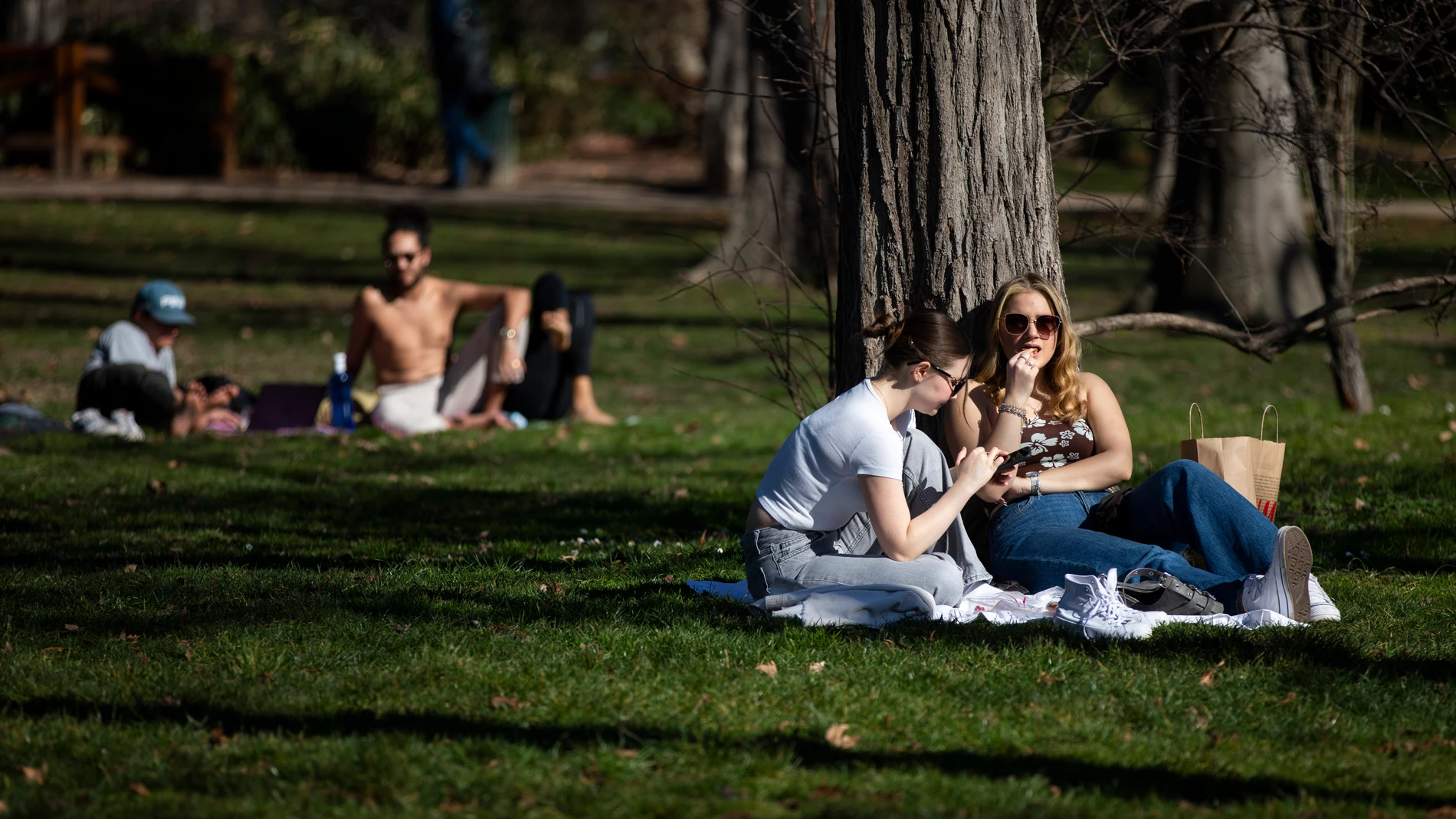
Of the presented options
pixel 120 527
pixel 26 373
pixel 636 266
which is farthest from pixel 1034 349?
pixel 636 266

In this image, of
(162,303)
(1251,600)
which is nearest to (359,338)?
(162,303)

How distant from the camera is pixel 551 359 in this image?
993 cm

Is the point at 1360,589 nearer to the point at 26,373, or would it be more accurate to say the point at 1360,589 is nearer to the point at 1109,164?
the point at 26,373

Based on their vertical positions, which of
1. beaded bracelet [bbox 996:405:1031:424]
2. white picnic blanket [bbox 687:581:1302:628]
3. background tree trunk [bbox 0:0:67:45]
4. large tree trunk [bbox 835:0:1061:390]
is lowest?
white picnic blanket [bbox 687:581:1302:628]

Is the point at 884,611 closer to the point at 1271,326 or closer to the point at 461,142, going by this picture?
the point at 1271,326

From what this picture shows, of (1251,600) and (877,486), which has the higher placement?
(877,486)

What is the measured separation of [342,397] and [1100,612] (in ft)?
20.3

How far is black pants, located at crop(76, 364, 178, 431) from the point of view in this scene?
888 cm

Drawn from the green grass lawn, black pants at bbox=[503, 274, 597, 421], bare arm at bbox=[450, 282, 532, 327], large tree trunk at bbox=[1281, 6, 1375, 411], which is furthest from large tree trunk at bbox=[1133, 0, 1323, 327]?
bare arm at bbox=[450, 282, 532, 327]

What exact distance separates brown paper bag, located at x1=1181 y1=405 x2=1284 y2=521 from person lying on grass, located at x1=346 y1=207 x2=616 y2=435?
5.30 metres

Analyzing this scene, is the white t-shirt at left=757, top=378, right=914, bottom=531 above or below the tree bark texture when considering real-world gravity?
below

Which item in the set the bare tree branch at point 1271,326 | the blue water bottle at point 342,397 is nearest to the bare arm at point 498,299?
the blue water bottle at point 342,397

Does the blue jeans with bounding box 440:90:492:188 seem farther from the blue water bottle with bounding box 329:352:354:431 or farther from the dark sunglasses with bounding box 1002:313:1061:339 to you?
the dark sunglasses with bounding box 1002:313:1061:339

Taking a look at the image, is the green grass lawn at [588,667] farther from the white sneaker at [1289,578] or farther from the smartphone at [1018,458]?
the smartphone at [1018,458]
